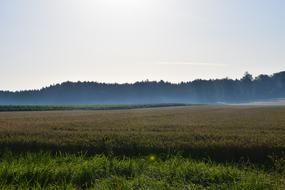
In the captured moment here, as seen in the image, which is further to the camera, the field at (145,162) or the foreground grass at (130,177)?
the field at (145,162)

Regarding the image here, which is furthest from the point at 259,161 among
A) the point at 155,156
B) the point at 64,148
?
the point at 64,148

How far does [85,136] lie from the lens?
21.5m

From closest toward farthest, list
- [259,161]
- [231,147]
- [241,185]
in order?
1. [241,185]
2. [259,161]
3. [231,147]

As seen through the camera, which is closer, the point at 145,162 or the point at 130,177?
the point at 130,177

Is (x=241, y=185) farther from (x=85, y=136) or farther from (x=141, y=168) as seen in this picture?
(x=85, y=136)

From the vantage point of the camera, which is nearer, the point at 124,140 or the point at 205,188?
the point at 205,188

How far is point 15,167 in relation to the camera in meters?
12.8

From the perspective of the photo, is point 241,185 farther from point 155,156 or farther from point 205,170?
point 155,156

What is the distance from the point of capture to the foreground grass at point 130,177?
10.6 meters

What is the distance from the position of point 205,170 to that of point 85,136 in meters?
10.2

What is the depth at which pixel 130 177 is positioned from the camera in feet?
38.9

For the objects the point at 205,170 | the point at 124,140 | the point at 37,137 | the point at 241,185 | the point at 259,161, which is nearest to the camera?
the point at 241,185

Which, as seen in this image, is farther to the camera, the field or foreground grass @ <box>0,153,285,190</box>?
the field

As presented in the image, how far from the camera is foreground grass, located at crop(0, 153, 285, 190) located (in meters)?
10.6
